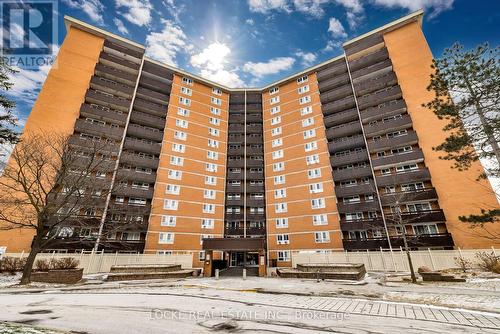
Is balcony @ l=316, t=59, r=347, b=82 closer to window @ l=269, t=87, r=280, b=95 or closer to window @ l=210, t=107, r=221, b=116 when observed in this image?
window @ l=269, t=87, r=280, b=95

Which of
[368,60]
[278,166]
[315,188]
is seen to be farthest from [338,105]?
[315,188]

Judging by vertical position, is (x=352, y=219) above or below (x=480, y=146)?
below

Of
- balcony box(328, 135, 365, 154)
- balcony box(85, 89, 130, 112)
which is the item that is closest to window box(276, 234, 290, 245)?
balcony box(328, 135, 365, 154)

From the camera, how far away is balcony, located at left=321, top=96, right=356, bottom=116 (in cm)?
4003

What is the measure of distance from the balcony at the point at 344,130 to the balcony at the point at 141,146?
98.0 ft

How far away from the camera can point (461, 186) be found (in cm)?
2814

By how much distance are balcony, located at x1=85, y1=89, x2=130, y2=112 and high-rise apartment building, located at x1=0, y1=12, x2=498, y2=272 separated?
168mm

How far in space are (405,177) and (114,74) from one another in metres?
49.7

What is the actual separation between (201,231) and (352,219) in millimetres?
23827

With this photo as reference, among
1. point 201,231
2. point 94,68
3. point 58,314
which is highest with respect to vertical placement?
point 94,68

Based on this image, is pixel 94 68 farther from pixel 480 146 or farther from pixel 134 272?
pixel 480 146

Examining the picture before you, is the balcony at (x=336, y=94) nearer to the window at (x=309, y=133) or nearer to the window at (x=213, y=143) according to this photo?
the window at (x=309, y=133)

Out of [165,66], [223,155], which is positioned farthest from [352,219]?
[165,66]

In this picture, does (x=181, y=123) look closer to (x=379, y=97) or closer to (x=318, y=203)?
(x=318, y=203)
